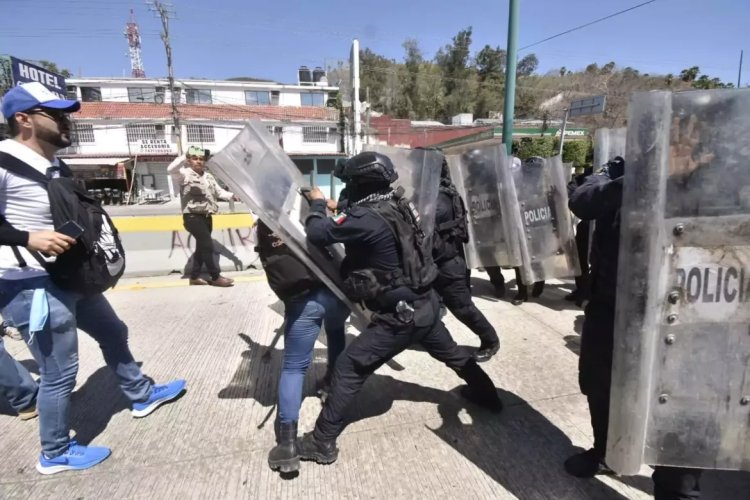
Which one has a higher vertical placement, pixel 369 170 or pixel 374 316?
pixel 369 170

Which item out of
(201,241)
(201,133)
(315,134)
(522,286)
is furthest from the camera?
(315,134)

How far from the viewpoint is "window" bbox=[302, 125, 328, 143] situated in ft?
122

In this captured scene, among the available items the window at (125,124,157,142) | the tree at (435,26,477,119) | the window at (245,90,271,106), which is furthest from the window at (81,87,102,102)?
the tree at (435,26,477,119)

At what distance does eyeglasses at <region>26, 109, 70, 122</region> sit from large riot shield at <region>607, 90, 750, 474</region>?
8.16ft

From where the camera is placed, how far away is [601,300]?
191 centimetres

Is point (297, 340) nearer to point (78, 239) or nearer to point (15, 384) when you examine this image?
point (78, 239)

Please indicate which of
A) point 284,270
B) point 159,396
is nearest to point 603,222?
point 284,270

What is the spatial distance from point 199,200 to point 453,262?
11.6 ft

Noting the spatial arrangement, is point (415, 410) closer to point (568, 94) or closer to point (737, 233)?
point (737, 233)

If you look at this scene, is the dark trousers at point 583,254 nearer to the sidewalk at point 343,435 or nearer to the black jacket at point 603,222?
the sidewalk at point 343,435

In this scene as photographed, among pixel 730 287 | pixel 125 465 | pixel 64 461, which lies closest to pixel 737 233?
pixel 730 287

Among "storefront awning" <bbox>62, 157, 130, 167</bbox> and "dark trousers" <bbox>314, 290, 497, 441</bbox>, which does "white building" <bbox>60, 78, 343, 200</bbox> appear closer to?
"storefront awning" <bbox>62, 157, 130, 167</bbox>

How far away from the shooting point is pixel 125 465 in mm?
2266

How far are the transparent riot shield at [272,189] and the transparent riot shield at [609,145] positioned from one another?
304cm
